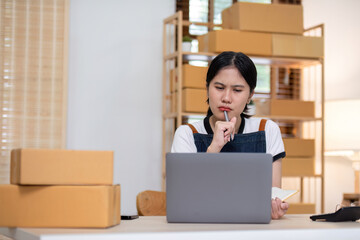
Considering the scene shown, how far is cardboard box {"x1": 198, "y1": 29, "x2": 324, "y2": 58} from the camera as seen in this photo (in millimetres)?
4098

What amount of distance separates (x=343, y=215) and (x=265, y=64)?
9.99 feet

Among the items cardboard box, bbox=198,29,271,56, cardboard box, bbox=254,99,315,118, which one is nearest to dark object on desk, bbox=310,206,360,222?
cardboard box, bbox=198,29,271,56

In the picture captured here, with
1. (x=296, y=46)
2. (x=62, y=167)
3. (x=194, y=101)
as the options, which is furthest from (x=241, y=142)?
(x=296, y=46)

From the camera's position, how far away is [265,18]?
13.7ft

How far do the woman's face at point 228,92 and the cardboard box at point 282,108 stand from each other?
7.57 ft

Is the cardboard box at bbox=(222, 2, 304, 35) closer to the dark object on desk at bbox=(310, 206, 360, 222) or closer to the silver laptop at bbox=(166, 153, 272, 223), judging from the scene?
the dark object on desk at bbox=(310, 206, 360, 222)

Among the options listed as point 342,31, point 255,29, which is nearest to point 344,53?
point 342,31

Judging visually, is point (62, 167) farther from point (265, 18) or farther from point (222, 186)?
point (265, 18)

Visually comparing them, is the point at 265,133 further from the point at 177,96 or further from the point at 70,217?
the point at 177,96

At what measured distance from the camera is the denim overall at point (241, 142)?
82.2 inches

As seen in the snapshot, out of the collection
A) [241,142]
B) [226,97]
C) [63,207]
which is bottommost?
[63,207]

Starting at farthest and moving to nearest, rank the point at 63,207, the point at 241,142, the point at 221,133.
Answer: the point at 241,142 < the point at 221,133 < the point at 63,207

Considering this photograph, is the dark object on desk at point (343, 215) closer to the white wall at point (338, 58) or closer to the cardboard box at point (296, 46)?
the cardboard box at point (296, 46)

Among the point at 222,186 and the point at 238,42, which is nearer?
the point at 222,186
